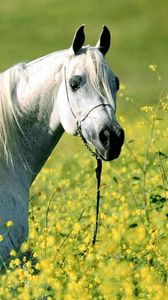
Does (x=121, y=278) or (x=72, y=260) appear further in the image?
(x=72, y=260)

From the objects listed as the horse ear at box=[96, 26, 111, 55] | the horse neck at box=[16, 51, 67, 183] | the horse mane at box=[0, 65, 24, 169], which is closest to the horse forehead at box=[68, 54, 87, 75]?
the horse neck at box=[16, 51, 67, 183]

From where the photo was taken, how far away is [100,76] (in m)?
6.29

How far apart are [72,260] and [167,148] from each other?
306 inches

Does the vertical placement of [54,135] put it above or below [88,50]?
below

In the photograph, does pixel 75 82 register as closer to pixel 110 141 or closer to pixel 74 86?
pixel 74 86

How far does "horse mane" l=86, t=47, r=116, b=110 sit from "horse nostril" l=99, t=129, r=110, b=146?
218mm

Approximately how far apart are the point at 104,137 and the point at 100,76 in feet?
1.29

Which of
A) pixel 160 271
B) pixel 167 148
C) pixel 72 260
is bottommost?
pixel 167 148

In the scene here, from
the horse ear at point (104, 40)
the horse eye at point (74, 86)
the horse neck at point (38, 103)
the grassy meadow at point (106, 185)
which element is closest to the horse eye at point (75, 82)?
the horse eye at point (74, 86)

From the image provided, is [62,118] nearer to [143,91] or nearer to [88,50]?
[88,50]

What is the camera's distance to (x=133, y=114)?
20.4 m

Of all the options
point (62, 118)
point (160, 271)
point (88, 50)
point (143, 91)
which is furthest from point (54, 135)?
point (143, 91)

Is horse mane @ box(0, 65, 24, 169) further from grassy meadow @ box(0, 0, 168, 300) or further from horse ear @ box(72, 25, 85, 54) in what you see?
horse ear @ box(72, 25, 85, 54)

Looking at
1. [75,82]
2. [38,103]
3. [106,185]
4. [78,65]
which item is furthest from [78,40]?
[106,185]
